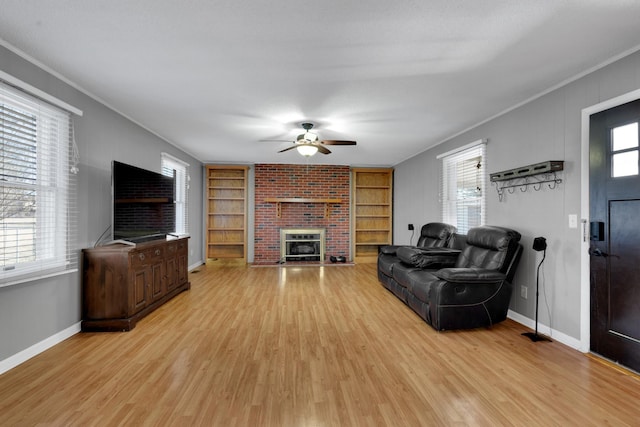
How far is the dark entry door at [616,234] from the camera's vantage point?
2.04 metres

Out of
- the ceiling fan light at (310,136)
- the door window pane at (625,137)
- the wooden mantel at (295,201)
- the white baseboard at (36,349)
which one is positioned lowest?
the white baseboard at (36,349)

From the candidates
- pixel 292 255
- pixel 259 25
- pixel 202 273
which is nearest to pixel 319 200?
pixel 292 255

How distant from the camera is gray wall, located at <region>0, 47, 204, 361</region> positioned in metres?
2.10

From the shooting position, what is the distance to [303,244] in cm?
669

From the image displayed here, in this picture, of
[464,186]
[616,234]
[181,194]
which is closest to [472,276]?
[616,234]

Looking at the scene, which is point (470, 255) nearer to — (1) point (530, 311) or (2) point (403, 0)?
(1) point (530, 311)

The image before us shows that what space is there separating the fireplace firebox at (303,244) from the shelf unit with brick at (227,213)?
0.96 m

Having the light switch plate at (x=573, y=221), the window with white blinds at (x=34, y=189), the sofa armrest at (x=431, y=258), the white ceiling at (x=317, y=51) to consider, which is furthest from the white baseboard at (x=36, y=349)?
the light switch plate at (x=573, y=221)

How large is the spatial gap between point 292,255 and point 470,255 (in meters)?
4.11

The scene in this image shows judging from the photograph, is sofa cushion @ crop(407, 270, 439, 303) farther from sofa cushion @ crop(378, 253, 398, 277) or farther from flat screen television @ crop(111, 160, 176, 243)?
flat screen television @ crop(111, 160, 176, 243)

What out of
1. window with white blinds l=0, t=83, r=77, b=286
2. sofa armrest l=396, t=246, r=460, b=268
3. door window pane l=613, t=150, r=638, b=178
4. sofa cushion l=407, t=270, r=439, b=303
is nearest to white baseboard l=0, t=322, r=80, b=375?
window with white blinds l=0, t=83, r=77, b=286

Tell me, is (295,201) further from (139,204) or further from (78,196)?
(78,196)

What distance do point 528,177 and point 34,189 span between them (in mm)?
4680

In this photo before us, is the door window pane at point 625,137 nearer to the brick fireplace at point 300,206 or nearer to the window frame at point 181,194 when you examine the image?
the brick fireplace at point 300,206
